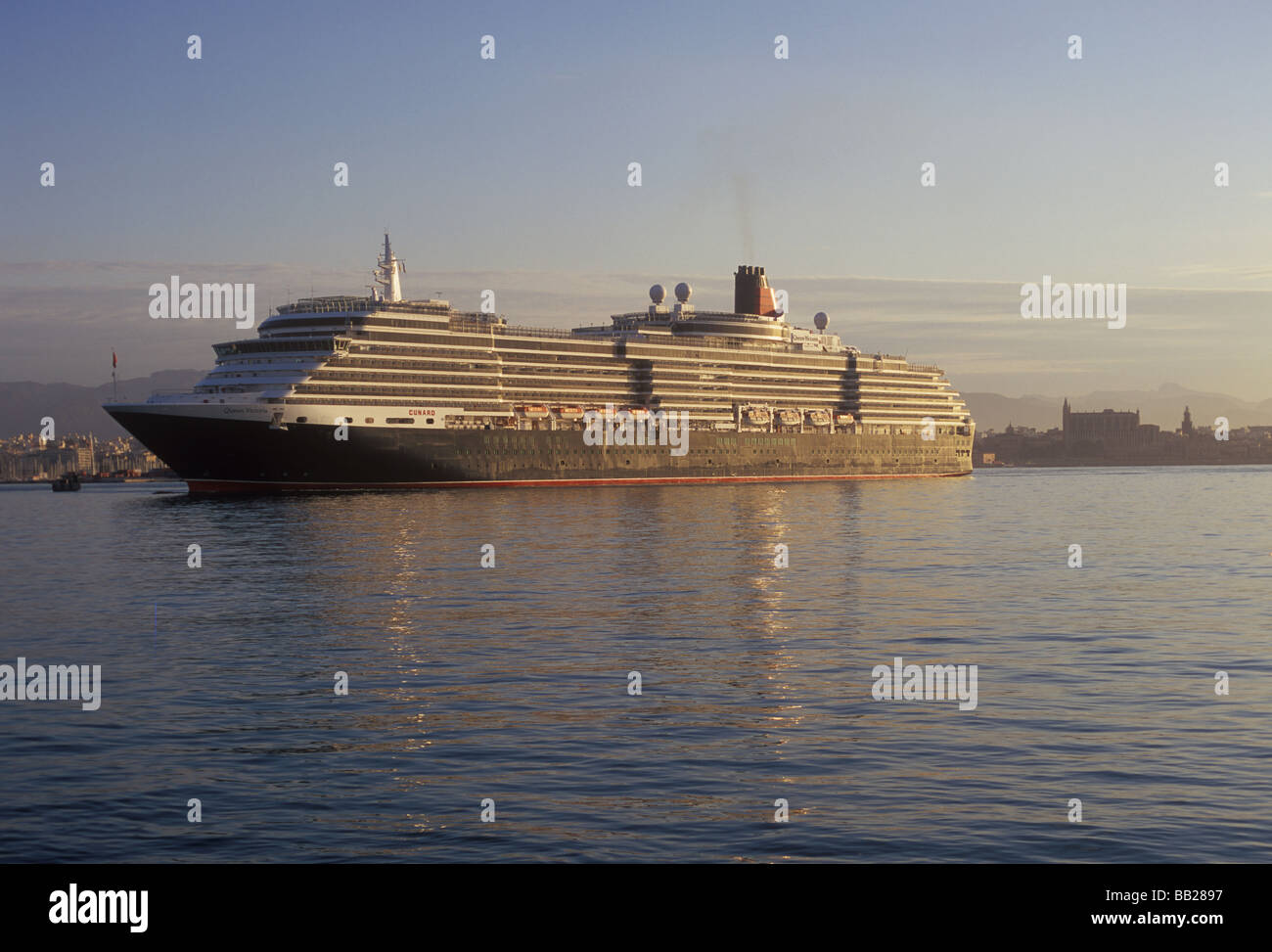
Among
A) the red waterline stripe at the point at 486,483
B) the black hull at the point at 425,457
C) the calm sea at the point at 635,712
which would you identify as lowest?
the calm sea at the point at 635,712

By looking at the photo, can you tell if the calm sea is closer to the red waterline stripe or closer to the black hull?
the black hull

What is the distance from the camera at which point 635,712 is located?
21359 mm

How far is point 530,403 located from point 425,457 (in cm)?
1804

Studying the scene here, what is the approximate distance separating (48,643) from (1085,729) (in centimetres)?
2348

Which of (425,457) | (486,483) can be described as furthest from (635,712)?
(486,483)

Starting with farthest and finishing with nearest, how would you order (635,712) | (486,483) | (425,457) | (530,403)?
(530,403)
(486,483)
(425,457)
(635,712)

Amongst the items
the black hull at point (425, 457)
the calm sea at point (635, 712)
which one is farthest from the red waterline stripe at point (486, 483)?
the calm sea at point (635, 712)

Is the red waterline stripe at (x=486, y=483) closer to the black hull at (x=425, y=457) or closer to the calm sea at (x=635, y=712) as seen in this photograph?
the black hull at (x=425, y=457)

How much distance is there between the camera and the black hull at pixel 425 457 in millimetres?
101312

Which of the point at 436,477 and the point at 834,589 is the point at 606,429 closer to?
the point at 436,477

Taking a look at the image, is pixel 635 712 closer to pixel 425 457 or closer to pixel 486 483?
pixel 425 457

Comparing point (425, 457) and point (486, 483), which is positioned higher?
point (425, 457)

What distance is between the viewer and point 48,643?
30000mm

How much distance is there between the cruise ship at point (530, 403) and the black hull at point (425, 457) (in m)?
0.17
